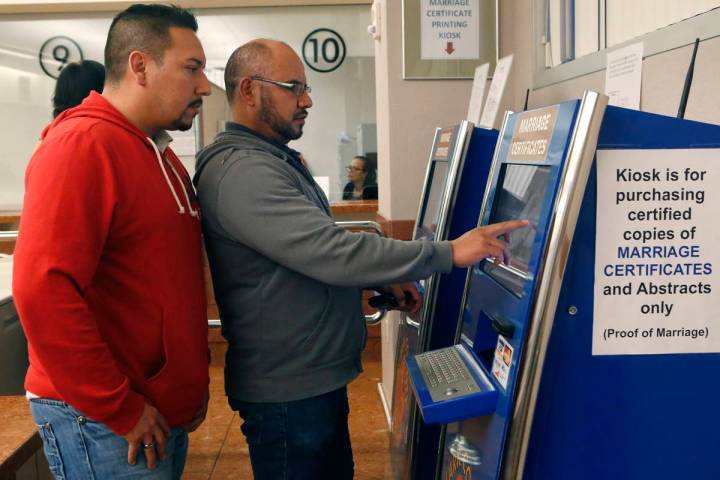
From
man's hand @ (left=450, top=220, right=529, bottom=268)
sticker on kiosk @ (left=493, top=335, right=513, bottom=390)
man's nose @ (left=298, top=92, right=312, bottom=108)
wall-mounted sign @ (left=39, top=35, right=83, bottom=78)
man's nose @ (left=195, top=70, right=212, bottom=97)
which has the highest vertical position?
wall-mounted sign @ (left=39, top=35, right=83, bottom=78)

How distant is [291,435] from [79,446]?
53cm

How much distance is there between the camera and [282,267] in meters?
1.69

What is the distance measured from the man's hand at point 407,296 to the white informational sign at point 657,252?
0.88 meters

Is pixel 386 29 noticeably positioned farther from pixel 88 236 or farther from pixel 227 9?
pixel 227 9

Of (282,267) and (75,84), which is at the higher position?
(75,84)

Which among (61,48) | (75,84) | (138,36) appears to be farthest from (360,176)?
(138,36)

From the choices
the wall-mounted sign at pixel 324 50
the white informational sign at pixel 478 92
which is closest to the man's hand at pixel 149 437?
the white informational sign at pixel 478 92

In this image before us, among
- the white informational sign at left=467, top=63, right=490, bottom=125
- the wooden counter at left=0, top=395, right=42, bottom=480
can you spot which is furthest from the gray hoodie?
the white informational sign at left=467, top=63, right=490, bottom=125

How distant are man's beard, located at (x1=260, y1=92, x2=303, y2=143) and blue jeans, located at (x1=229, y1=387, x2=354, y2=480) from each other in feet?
2.28

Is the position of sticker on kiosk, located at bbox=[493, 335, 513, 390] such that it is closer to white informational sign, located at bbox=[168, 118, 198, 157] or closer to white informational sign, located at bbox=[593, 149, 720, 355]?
white informational sign, located at bbox=[593, 149, 720, 355]

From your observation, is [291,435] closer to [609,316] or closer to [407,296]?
[407,296]

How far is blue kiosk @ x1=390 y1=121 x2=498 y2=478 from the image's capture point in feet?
6.24

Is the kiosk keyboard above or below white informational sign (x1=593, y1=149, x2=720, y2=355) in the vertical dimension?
below

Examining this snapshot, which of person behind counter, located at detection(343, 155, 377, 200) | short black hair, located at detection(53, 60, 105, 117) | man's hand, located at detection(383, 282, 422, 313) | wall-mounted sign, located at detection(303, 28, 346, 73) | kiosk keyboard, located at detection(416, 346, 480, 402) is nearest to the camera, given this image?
kiosk keyboard, located at detection(416, 346, 480, 402)
